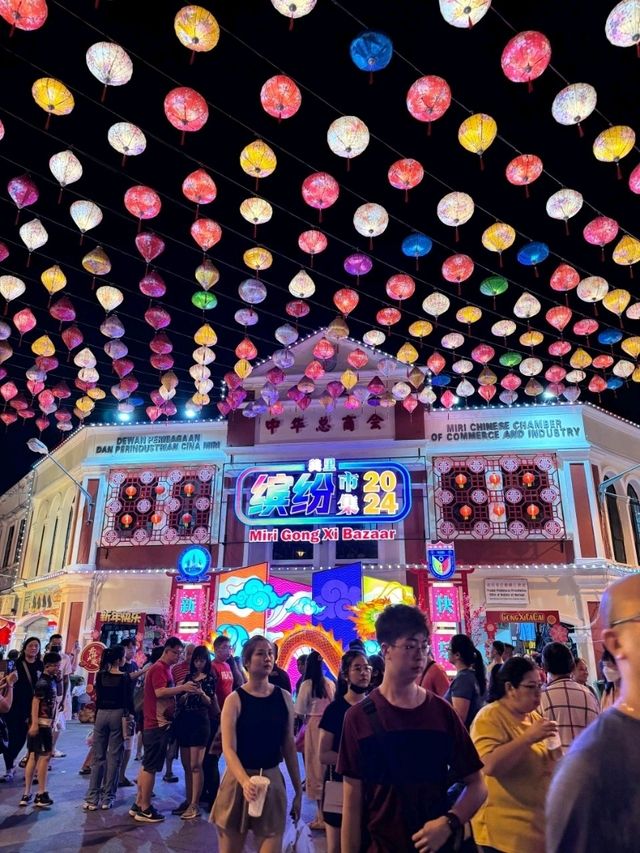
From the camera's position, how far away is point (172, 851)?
5441 mm

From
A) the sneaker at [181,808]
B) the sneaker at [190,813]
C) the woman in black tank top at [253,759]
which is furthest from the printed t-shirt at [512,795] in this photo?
the sneaker at [181,808]

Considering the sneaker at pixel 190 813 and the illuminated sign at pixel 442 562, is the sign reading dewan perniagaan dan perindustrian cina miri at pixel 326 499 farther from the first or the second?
the sneaker at pixel 190 813

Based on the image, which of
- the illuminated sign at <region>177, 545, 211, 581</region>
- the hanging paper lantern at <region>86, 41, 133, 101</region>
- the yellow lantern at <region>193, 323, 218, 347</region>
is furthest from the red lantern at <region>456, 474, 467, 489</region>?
the hanging paper lantern at <region>86, 41, 133, 101</region>

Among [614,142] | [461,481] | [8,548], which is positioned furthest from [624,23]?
[8,548]

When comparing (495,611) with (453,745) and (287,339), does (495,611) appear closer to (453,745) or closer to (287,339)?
(287,339)

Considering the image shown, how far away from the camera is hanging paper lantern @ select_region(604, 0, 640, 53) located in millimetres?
5926

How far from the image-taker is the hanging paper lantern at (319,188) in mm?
8516

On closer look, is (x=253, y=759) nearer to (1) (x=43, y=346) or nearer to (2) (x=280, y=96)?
(2) (x=280, y=96)

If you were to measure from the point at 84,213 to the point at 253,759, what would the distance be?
26.3ft

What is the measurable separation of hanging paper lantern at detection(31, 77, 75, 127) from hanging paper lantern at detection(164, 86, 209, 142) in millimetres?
1177

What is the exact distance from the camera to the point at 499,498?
1802cm

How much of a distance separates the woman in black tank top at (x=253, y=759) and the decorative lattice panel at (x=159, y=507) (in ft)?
50.7

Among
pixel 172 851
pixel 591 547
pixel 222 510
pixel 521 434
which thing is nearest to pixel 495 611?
pixel 591 547

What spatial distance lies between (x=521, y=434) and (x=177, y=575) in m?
11.5
